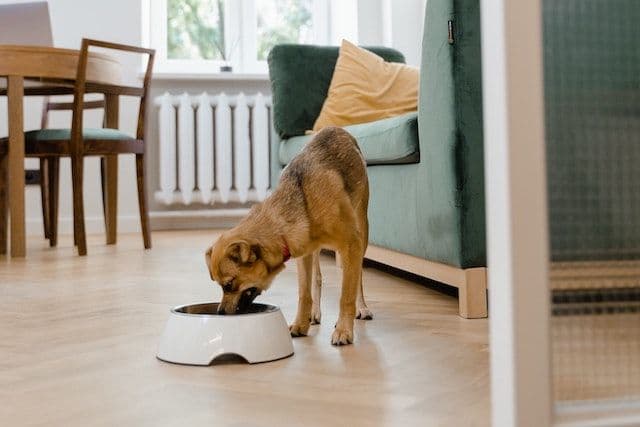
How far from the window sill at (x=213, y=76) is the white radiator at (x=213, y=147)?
132 millimetres

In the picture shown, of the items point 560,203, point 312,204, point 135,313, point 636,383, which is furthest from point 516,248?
point 135,313

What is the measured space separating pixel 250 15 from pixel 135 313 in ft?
12.4

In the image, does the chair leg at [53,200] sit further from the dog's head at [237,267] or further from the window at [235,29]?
the dog's head at [237,267]

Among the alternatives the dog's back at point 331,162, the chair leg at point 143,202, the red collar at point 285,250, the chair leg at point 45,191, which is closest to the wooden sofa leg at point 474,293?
the dog's back at point 331,162

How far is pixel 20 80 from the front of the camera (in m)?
3.29

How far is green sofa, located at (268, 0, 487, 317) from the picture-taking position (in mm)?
1760

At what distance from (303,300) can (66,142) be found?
218 centimetres

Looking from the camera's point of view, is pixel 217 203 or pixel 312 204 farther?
pixel 217 203

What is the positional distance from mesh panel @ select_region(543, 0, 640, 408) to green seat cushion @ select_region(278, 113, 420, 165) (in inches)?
49.7

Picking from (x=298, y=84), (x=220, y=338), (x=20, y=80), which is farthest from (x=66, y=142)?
(x=220, y=338)

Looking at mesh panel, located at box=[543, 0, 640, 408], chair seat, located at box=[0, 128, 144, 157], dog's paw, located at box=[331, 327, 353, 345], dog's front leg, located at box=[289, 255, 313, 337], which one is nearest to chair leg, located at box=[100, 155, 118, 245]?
chair seat, located at box=[0, 128, 144, 157]

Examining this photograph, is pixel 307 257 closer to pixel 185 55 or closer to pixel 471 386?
pixel 471 386

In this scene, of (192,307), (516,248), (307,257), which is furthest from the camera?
(307,257)

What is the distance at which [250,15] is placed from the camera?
5.34m
